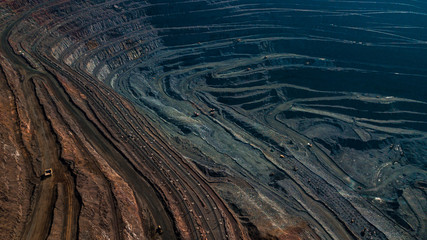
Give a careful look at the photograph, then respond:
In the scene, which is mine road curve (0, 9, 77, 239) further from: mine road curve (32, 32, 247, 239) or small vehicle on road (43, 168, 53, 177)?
mine road curve (32, 32, 247, 239)

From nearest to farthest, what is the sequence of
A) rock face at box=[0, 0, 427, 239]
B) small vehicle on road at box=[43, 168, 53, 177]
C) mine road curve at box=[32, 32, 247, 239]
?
small vehicle on road at box=[43, 168, 53, 177], rock face at box=[0, 0, 427, 239], mine road curve at box=[32, 32, 247, 239]

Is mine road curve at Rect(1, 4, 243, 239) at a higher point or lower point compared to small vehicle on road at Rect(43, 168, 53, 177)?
lower

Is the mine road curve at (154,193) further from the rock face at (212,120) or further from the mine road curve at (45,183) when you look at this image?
the rock face at (212,120)

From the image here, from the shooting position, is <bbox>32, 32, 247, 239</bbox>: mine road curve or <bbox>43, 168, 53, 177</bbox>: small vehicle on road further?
<bbox>32, 32, 247, 239</bbox>: mine road curve

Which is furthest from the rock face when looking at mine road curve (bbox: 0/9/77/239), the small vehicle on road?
the small vehicle on road

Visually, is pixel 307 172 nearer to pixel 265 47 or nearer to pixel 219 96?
pixel 219 96

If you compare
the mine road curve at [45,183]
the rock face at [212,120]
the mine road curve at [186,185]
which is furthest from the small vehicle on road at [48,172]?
the mine road curve at [186,185]

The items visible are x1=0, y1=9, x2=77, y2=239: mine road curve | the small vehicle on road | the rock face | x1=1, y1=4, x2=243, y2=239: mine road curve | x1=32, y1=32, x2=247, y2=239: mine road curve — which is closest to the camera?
x1=0, y1=9, x2=77, y2=239: mine road curve

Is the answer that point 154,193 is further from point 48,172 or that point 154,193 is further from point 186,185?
point 48,172

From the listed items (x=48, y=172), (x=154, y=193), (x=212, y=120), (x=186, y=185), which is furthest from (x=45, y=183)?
(x=212, y=120)
